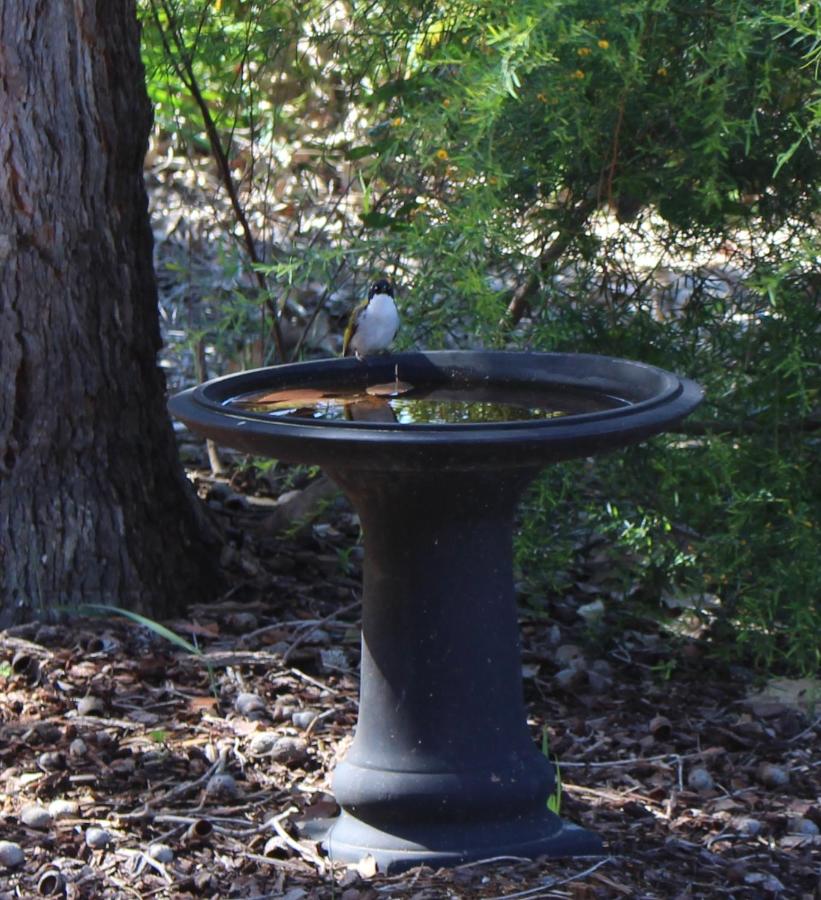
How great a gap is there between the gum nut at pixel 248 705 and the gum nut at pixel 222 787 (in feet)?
1.27

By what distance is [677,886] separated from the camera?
2648 millimetres

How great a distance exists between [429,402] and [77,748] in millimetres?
1114

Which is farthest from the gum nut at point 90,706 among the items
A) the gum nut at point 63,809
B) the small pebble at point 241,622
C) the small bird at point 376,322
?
the small bird at point 376,322

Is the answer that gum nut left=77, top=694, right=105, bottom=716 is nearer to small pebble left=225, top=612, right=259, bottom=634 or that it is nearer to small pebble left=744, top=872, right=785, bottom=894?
small pebble left=225, top=612, right=259, bottom=634

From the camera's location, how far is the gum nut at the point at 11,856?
2.69 metres

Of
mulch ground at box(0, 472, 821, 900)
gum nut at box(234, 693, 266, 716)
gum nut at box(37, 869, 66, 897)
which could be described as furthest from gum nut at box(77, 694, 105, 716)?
gum nut at box(37, 869, 66, 897)

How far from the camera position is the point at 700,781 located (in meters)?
3.21

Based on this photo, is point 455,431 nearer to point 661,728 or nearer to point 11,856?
point 11,856

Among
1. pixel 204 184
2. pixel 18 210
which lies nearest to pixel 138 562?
pixel 18 210

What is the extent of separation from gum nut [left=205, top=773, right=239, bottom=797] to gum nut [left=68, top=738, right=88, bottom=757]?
318 mm

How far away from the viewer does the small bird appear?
362cm

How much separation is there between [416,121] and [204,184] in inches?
140

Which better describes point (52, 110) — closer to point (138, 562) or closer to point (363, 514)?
point (138, 562)

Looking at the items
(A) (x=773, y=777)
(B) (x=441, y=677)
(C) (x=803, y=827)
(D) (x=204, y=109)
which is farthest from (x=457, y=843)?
(D) (x=204, y=109)
